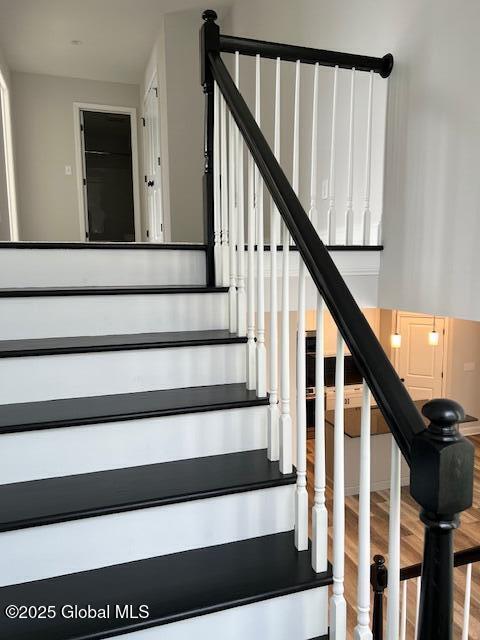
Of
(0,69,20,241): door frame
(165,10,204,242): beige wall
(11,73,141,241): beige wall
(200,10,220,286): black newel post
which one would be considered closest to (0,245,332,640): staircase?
(200,10,220,286): black newel post

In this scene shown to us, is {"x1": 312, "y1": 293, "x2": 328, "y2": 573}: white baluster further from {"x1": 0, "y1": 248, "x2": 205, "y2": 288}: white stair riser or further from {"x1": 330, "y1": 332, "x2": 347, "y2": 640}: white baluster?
{"x1": 0, "y1": 248, "x2": 205, "y2": 288}: white stair riser

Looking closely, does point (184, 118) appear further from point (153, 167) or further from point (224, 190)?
point (224, 190)

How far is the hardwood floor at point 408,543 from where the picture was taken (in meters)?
3.71

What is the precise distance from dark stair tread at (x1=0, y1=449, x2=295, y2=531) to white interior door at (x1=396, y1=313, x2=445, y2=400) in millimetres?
6471

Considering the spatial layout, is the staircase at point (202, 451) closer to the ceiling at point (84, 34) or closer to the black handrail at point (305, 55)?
the black handrail at point (305, 55)

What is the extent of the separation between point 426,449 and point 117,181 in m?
7.27

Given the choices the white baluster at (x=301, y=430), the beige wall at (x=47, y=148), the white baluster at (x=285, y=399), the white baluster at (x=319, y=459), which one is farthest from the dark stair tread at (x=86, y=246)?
the beige wall at (x=47, y=148)

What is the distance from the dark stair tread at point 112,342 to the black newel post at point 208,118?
1.25ft

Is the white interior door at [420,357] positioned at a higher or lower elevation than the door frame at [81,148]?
lower

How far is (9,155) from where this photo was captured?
5.83 meters

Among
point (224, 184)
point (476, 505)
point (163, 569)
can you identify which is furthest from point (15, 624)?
point (476, 505)

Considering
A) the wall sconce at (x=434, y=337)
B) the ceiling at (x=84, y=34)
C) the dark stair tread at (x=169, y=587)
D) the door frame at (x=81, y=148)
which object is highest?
the ceiling at (x=84, y=34)

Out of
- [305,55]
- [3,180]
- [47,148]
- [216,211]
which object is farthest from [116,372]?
[47,148]

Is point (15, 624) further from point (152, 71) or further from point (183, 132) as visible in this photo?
point (152, 71)
